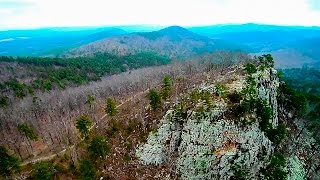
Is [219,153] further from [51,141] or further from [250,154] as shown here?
[51,141]

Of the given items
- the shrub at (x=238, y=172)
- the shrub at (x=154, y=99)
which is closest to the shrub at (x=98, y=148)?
the shrub at (x=154, y=99)

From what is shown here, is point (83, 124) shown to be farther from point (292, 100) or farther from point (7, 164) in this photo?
point (292, 100)

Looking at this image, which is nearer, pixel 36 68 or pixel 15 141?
pixel 15 141

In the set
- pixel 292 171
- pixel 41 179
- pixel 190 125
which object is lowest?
pixel 292 171

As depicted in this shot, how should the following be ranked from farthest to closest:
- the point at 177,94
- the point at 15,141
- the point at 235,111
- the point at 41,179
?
the point at 177,94
the point at 15,141
the point at 235,111
the point at 41,179

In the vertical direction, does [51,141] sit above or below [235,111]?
below

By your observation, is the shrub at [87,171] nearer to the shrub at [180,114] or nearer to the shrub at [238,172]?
Result: the shrub at [180,114]

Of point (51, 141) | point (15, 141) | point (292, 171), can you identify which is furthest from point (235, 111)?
point (15, 141)
